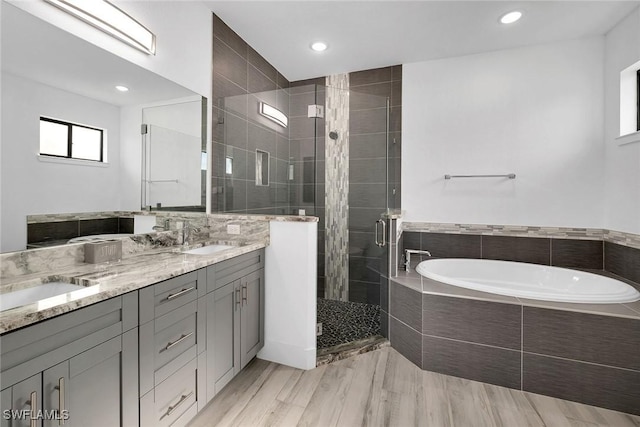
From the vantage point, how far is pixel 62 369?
90 cm

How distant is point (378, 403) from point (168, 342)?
124 centimetres

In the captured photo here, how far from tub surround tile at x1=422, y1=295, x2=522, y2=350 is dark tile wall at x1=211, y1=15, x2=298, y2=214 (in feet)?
4.17

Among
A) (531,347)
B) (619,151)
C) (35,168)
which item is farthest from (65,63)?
(619,151)

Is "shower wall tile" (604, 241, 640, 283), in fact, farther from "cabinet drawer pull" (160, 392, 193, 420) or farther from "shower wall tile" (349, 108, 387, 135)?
"cabinet drawer pull" (160, 392, 193, 420)

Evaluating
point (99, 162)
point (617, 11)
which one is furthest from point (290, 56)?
point (617, 11)

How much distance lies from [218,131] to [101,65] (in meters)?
0.91

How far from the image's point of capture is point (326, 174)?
245 centimetres

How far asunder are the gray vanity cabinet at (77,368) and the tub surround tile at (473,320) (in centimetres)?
178

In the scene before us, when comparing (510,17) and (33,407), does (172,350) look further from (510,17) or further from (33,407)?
(510,17)

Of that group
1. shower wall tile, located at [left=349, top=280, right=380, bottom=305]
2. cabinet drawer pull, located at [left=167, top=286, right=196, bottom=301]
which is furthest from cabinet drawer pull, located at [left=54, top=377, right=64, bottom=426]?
shower wall tile, located at [left=349, top=280, right=380, bottom=305]

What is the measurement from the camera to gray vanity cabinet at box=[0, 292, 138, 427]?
0.81 meters

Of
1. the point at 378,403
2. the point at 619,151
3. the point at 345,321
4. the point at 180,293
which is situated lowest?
the point at 378,403

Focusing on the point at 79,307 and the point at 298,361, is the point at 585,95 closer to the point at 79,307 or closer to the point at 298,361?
the point at 298,361

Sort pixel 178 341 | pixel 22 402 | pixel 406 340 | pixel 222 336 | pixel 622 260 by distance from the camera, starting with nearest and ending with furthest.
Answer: pixel 22 402 < pixel 178 341 < pixel 222 336 < pixel 406 340 < pixel 622 260
